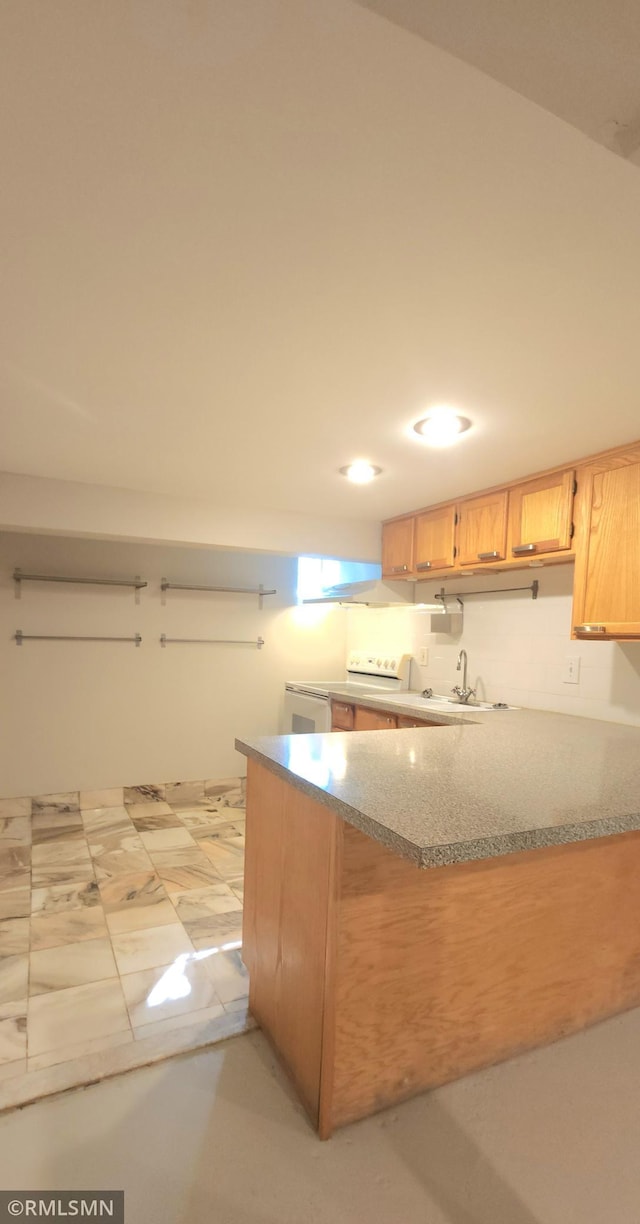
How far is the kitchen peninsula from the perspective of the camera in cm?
108

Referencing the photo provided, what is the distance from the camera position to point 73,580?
352cm

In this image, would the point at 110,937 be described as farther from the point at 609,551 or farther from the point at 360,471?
the point at 609,551

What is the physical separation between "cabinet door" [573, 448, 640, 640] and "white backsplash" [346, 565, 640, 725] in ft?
1.17

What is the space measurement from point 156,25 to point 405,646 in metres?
3.38

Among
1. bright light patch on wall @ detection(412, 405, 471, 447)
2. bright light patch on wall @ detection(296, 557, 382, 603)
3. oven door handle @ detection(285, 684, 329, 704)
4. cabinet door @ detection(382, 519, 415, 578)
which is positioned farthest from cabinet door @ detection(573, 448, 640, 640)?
oven door handle @ detection(285, 684, 329, 704)

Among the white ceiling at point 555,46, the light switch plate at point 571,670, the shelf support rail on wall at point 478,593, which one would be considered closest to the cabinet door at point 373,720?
the shelf support rail on wall at point 478,593

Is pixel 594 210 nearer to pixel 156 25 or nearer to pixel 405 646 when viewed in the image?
pixel 156 25

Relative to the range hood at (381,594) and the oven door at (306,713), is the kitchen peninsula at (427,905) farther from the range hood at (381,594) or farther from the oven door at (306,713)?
the oven door at (306,713)

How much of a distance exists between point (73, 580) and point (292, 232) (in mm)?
3096

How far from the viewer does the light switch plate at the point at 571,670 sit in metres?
2.47

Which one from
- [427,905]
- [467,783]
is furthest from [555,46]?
[427,905]

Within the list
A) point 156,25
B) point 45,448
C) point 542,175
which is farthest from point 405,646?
point 156,25

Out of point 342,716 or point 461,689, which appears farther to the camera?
point 342,716

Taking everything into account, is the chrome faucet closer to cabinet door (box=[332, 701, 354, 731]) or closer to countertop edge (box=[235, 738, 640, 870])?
cabinet door (box=[332, 701, 354, 731])
